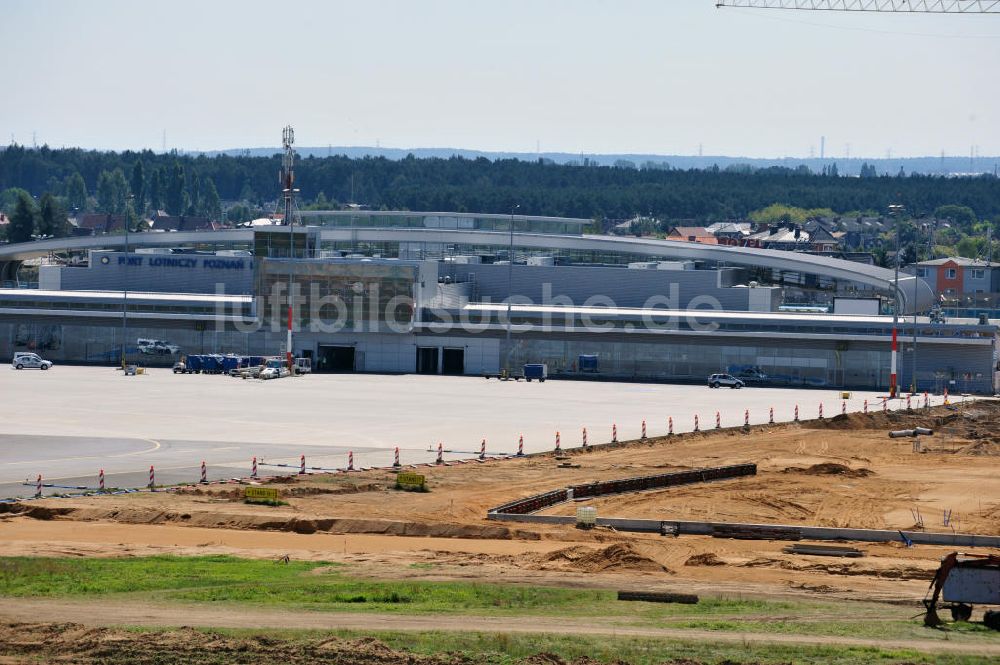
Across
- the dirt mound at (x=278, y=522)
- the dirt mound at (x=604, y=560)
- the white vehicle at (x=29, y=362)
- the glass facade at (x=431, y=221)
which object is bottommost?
the white vehicle at (x=29, y=362)

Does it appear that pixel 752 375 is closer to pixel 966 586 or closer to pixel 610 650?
pixel 966 586

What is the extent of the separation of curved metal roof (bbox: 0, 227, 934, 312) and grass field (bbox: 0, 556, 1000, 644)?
89.1 metres

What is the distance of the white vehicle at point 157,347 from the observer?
125000 mm

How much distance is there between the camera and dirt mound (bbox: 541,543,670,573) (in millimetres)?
38800

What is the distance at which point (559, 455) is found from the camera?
65.8 meters

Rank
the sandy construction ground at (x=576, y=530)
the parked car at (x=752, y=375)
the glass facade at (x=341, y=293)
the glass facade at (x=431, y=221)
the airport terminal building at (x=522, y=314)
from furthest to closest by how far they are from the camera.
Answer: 1. the glass facade at (x=431, y=221)
2. the glass facade at (x=341, y=293)
3. the parked car at (x=752, y=375)
4. the airport terminal building at (x=522, y=314)
5. the sandy construction ground at (x=576, y=530)

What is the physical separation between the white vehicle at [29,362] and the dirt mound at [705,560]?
88226 mm

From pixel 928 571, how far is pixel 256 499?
78.3 ft

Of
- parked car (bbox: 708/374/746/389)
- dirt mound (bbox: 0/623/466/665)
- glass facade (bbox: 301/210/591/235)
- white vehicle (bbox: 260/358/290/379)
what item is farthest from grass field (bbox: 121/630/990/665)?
glass facade (bbox: 301/210/591/235)

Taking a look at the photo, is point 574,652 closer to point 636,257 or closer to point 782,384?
point 782,384

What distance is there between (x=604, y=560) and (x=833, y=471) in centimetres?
2367

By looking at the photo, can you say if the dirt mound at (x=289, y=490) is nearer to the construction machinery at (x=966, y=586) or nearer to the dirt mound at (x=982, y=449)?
the construction machinery at (x=966, y=586)

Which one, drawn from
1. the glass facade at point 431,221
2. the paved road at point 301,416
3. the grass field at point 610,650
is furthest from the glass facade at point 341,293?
the grass field at point 610,650

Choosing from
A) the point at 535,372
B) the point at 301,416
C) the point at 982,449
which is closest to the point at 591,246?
the point at 535,372
